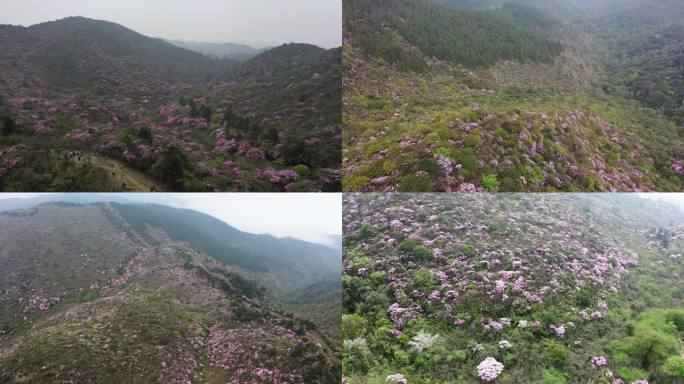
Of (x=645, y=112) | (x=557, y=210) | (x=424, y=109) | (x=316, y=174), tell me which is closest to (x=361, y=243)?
(x=316, y=174)

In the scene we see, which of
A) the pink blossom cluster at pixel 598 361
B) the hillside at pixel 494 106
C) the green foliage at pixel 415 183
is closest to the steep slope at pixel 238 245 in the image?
the hillside at pixel 494 106

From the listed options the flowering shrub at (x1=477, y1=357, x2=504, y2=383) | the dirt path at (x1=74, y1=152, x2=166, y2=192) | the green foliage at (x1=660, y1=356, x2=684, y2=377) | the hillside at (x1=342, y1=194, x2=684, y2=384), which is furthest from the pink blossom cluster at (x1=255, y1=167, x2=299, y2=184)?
the green foliage at (x1=660, y1=356, x2=684, y2=377)

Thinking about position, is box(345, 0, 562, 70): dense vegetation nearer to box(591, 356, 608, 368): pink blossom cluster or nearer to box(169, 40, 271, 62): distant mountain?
box(169, 40, 271, 62): distant mountain

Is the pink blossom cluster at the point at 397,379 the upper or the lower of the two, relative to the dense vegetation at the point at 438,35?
lower

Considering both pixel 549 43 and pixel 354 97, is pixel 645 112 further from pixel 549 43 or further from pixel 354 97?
pixel 354 97

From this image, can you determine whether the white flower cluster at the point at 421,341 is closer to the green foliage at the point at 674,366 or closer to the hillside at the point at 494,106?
the hillside at the point at 494,106

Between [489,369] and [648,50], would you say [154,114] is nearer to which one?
[489,369]
